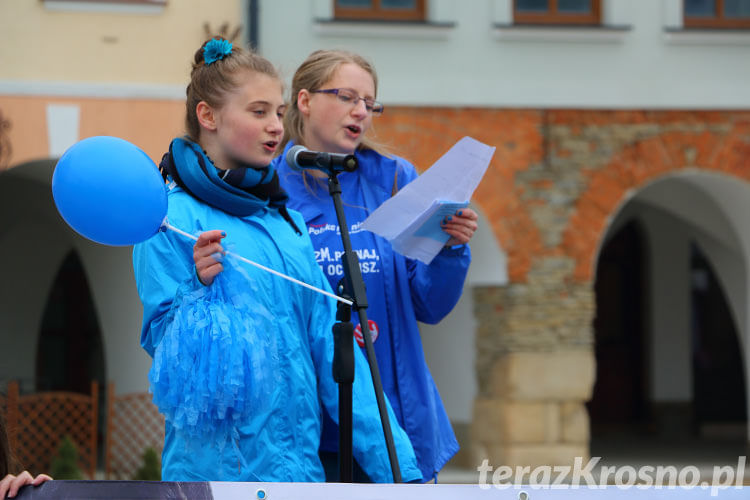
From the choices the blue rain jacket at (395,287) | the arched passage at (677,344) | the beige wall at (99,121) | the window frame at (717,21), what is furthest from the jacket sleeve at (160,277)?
the arched passage at (677,344)

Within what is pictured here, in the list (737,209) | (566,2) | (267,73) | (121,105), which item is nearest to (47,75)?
(121,105)

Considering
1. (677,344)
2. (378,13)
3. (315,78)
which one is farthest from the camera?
(677,344)

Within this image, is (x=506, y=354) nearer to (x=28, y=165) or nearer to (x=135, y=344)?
(x=135, y=344)

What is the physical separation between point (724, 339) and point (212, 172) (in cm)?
1348

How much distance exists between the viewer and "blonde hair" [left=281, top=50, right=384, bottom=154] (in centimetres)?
349

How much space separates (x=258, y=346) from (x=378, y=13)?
8.10 meters

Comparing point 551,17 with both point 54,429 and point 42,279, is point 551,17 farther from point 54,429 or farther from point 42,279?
point 42,279

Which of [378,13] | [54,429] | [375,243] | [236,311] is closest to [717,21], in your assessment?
[378,13]

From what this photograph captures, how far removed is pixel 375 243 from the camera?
3428 mm

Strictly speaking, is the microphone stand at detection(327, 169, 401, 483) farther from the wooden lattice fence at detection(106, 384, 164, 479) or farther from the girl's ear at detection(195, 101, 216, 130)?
the wooden lattice fence at detection(106, 384, 164, 479)

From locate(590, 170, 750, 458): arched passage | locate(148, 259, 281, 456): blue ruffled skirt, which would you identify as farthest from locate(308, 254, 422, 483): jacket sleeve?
locate(590, 170, 750, 458): arched passage

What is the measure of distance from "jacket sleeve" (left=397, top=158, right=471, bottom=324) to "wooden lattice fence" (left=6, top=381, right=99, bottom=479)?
23.1 feet

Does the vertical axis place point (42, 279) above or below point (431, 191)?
below

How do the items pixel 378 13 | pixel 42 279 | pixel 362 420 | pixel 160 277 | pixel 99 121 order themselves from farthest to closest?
1. pixel 42 279
2. pixel 378 13
3. pixel 99 121
4. pixel 362 420
5. pixel 160 277
